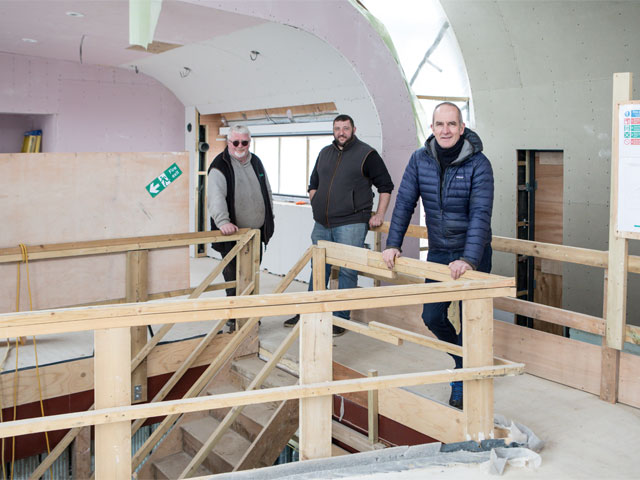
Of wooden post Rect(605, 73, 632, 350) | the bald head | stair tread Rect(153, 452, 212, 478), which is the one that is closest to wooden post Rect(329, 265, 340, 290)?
stair tread Rect(153, 452, 212, 478)

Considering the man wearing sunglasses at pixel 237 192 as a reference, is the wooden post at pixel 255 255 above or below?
below

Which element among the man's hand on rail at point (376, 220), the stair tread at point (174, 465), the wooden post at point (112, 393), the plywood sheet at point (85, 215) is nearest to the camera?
the wooden post at point (112, 393)

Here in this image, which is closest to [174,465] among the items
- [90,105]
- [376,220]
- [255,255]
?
[255,255]

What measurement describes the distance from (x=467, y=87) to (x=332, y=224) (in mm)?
2679

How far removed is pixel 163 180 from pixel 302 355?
2256mm

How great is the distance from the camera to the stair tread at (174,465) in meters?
4.51

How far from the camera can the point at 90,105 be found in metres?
8.41

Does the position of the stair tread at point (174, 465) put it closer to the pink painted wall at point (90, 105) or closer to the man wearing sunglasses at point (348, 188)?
the man wearing sunglasses at point (348, 188)

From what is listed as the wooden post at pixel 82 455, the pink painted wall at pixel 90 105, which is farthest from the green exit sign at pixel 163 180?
the pink painted wall at pixel 90 105

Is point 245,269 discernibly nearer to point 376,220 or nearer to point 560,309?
point 376,220

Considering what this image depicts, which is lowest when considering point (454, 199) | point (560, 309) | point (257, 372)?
point (257, 372)

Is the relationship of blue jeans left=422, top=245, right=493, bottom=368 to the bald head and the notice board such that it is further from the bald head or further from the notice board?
the notice board

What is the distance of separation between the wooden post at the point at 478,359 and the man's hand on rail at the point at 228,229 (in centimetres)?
213

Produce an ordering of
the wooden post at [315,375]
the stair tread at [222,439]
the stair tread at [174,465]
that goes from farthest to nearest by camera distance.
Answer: the stair tread at [174,465] < the stair tread at [222,439] < the wooden post at [315,375]
